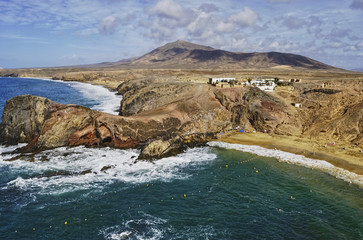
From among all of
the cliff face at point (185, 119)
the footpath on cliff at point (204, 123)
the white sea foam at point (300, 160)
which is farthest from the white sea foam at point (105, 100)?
the white sea foam at point (300, 160)

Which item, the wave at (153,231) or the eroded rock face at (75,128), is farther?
the eroded rock face at (75,128)

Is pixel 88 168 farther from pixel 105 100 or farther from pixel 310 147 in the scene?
pixel 105 100

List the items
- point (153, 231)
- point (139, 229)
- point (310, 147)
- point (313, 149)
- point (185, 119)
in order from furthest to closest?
point (185, 119), point (310, 147), point (313, 149), point (139, 229), point (153, 231)

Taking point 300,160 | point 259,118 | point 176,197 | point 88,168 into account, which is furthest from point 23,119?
point 300,160

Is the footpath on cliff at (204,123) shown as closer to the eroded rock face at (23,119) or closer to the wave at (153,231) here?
the eroded rock face at (23,119)

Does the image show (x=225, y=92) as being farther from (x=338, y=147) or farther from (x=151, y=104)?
(x=338, y=147)

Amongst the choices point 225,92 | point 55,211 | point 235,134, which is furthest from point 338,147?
point 55,211
